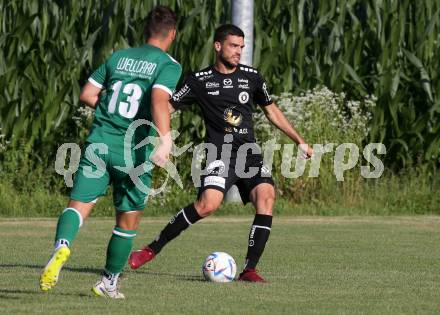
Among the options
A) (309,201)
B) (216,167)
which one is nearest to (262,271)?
(216,167)

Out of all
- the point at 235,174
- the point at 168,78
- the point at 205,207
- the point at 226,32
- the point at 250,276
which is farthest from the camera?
the point at 235,174

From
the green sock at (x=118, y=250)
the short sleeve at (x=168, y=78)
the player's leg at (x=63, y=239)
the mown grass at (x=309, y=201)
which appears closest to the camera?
the player's leg at (x=63, y=239)

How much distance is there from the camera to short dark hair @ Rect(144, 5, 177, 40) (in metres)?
9.16

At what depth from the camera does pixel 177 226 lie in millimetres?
11266

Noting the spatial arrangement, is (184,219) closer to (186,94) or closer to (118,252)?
(186,94)

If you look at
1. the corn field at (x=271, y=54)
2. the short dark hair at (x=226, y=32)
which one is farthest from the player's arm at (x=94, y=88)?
the corn field at (x=271, y=54)

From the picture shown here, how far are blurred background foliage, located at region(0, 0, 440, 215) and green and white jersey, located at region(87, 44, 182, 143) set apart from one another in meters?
12.2

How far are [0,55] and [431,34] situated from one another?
730 cm

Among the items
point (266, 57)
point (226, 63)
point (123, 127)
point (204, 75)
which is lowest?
point (123, 127)

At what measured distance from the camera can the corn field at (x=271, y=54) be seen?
21812mm

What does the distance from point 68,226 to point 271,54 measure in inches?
522

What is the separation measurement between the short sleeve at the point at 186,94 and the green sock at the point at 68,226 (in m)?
2.55

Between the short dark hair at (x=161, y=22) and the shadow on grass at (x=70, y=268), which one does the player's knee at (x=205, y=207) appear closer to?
the shadow on grass at (x=70, y=268)

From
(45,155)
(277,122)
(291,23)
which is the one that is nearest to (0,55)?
(45,155)
